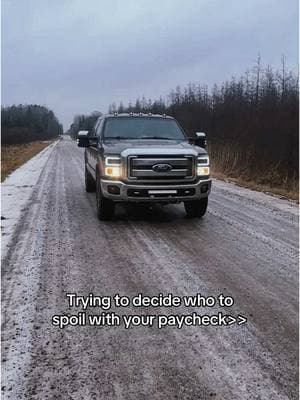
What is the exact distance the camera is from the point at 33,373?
2787 millimetres

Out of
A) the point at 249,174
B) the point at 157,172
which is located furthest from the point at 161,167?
the point at 249,174

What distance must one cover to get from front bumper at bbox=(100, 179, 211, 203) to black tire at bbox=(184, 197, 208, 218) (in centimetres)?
54

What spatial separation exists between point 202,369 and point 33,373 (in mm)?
1099

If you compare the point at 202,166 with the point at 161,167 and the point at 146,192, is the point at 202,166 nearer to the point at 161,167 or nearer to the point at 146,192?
the point at 161,167

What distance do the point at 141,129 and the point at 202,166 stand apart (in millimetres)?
1724

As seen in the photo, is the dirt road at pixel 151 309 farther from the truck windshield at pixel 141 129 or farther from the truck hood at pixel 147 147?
the truck windshield at pixel 141 129

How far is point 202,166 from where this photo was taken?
24.0 ft

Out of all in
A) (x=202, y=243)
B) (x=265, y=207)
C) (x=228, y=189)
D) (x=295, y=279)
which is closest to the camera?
(x=295, y=279)

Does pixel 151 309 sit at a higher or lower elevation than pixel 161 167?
lower

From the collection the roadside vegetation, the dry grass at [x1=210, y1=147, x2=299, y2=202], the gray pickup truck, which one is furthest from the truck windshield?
the roadside vegetation

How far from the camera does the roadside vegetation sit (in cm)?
2515

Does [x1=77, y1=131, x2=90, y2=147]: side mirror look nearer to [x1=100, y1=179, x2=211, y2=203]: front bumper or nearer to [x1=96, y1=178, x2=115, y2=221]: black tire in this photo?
[x1=96, y1=178, x2=115, y2=221]: black tire

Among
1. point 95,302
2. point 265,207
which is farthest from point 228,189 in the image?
point 95,302

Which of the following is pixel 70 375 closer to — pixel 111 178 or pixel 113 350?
pixel 113 350
